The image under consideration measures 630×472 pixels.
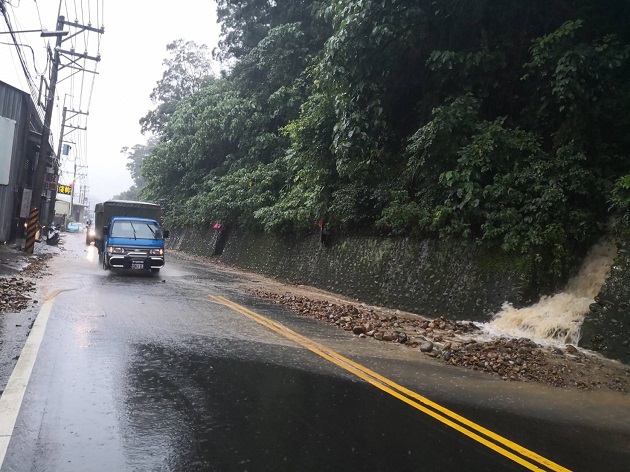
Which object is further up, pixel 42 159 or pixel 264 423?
pixel 42 159

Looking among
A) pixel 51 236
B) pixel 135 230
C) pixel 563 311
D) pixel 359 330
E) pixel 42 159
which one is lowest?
pixel 359 330

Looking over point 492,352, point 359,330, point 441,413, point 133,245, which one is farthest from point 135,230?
point 441,413

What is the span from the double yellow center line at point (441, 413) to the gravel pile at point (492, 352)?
5.93 ft

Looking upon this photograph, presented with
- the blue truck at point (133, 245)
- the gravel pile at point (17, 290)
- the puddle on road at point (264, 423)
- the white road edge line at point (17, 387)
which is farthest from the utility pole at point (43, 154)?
the puddle on road at point (264, 423)

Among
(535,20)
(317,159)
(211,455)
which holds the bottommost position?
(211,455)

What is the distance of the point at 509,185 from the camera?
1180 centimetres

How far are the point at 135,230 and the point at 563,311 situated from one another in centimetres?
1364

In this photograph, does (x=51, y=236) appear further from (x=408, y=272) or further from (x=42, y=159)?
(x=408, y=272)

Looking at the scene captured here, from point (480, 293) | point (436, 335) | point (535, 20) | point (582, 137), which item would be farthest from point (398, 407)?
→ point (535, 20)

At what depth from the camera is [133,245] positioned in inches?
664

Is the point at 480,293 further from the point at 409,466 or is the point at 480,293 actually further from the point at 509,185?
the point at 409,466

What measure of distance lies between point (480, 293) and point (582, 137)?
4.32 m

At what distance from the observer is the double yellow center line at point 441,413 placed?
422cm

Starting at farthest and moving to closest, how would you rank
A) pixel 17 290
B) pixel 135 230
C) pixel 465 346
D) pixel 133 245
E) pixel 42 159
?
pixel 42 159 < pixel 135 230 < pixel 133 245 < pixel 17 290 < pixel 465 346
